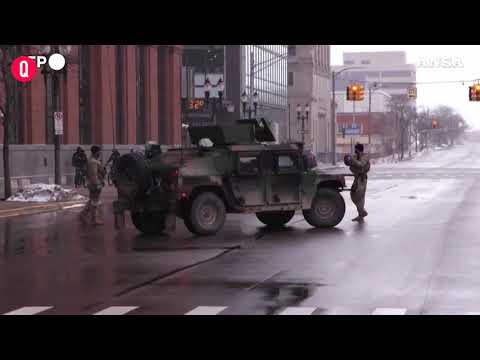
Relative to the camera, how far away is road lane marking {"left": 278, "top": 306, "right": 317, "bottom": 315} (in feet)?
36.7

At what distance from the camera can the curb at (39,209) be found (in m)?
27.9

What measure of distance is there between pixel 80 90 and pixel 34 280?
35649mm

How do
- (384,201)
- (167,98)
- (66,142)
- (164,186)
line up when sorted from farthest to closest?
(167,98) → (66,142) → (384,201) → (164,186)

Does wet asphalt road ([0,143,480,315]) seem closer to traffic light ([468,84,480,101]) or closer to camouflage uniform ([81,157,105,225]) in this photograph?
camouflage uniform ([81,157,105,225])

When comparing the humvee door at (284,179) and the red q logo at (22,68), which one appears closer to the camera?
the humvee door at (284,179)

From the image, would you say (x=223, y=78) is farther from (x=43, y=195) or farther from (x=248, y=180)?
(x=248, y=180)

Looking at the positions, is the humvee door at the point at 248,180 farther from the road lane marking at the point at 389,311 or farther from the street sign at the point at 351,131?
the street sign at the point at 351,131

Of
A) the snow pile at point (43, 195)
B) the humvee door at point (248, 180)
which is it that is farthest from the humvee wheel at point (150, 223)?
the snow pile at point (43, 195)

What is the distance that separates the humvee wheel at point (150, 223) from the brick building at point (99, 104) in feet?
43.0

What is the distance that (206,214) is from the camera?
20469mm

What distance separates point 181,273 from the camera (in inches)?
584
